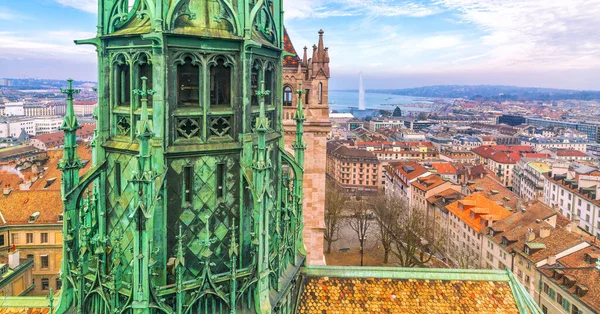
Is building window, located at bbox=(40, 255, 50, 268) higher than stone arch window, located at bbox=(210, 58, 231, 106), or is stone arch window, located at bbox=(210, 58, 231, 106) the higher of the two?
stone arch window, located at bbox=(210, 58, 231, 106)

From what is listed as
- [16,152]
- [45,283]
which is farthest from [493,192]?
[16,152]

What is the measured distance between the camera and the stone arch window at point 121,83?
38.6 feet

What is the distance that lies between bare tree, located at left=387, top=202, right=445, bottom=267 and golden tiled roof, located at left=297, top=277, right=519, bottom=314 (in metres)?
46.9

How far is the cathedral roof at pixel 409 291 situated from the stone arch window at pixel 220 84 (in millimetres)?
7306

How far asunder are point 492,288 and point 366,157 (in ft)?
389

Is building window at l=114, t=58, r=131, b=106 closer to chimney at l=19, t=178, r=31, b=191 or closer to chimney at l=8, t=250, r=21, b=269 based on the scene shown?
chimney at l=8, t=250, r=21, b=269

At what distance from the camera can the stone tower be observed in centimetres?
3700

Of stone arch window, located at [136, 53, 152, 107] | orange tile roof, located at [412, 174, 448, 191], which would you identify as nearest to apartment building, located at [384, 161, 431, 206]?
orange tile roof, located at [412, 174, 448, 191]

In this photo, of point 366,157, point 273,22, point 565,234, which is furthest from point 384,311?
point 366,157

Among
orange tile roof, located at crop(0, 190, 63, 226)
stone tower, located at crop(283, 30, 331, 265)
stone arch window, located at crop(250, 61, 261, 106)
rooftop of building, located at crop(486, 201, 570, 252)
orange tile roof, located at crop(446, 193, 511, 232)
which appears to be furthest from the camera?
orange tile roof, located at crop(446, 193, 511, 232)

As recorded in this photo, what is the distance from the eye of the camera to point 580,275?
4600cm

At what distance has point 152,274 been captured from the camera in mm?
10656

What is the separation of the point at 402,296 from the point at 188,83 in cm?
987

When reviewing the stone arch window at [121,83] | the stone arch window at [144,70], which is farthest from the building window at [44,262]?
the stone arch window at [144,70]
